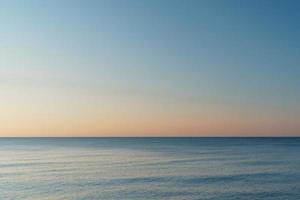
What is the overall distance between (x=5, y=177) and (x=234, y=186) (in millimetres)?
27487

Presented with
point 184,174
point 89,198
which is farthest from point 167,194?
point 184,174

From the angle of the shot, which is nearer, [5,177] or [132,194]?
[132,194]

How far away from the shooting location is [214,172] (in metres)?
55.5

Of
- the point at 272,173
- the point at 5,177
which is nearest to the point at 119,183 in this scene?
the point at 5,177

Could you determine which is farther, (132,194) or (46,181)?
(46,181)

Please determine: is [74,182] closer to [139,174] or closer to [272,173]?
[139,174]

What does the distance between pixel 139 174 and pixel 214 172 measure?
433 inches

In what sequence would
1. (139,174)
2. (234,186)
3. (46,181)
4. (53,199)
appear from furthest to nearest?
1. (139,174)
2. (46,181)
3. (234,186)
4. (53,199)

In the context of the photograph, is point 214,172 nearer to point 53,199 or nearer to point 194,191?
point 194,191

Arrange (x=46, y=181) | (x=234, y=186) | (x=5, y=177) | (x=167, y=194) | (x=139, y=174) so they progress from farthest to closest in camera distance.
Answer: (x=139, y=174)
(x=5, y=177)
(x=46, y=181)
(x=234, y=186)
(x=167, y=194)

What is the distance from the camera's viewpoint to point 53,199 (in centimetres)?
3419

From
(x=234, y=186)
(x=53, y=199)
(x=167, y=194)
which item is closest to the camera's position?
(x=53, y=199)

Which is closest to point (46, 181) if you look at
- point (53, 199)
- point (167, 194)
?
point (53, 199)

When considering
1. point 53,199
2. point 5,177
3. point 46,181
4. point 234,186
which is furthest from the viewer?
point 5,177
